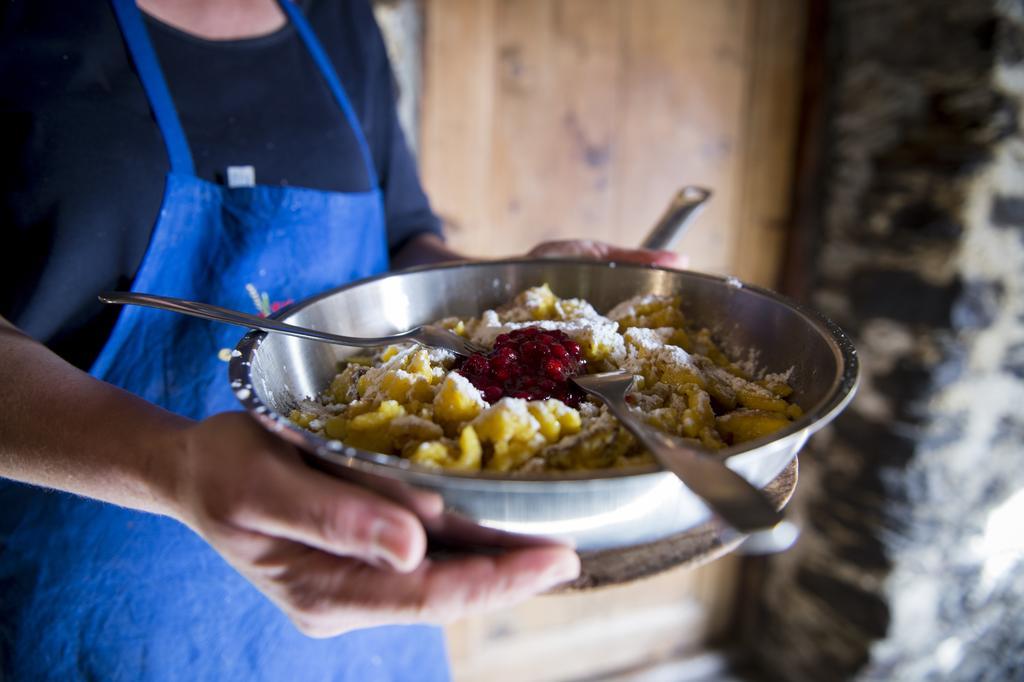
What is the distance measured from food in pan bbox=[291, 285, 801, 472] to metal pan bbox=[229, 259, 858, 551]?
35 mm

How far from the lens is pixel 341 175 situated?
1009mm

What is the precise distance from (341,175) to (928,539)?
1.57m

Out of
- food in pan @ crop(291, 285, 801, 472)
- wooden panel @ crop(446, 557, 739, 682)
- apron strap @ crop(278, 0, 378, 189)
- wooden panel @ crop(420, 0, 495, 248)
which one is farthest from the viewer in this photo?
wooden panel @ crop(446, 557, 739, 682)

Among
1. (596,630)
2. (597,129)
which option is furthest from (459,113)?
(596,630)

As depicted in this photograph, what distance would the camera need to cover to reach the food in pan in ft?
1.77

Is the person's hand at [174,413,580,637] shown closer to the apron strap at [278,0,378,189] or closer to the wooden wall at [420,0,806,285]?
the apron strap at [278,0,378,189]

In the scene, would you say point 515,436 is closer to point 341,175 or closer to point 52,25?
point 341,175

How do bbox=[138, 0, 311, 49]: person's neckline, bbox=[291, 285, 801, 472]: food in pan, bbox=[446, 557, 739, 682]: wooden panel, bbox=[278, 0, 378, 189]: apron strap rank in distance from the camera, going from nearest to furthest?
bbox=[291, 285, 801, 472]: food in pan < bbox=[138, 0, 311, 49]: person's neckline < bbox=[278, 0, 378, 189]: apron strap < bbox=[446, 557, 739, 682]: wooden panel

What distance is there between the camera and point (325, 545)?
0.46m

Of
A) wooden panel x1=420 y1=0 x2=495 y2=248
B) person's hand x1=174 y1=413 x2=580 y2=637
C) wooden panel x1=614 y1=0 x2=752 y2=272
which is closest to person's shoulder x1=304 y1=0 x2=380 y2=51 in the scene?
wooden panel x1=420 y1=0 x2=495 y2=248

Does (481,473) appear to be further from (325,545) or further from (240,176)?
(240,176)

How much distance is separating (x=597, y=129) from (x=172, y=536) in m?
1.24

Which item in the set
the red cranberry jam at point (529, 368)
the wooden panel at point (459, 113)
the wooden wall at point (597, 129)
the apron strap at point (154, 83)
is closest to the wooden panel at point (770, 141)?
the wooden wall at point (597, 129)

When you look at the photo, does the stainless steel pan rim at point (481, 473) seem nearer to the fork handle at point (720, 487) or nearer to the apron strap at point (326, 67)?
the fork handle at point (720, 487)
